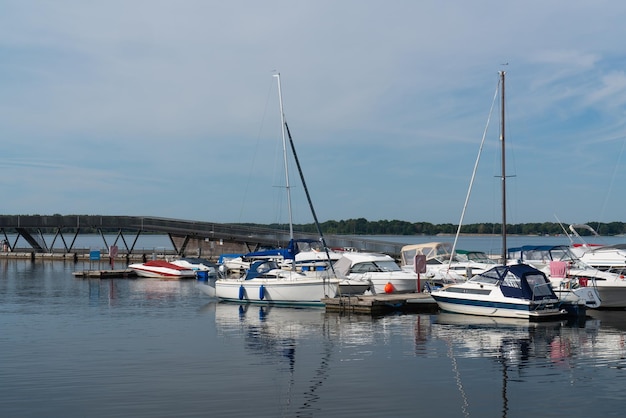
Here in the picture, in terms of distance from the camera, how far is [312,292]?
3594 centimetres

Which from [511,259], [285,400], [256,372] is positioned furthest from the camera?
[511,259]

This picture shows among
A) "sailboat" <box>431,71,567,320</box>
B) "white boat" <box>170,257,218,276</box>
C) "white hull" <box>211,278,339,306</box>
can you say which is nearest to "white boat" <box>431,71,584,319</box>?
"sailboat" <box>431,71,567,320</box>

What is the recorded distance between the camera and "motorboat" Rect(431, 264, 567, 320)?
99.1 feet

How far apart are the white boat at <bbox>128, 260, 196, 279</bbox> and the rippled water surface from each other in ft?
74.9

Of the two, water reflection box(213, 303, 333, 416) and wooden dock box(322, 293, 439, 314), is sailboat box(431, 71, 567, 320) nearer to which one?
wooden dock box(322, 293, 439, 314)

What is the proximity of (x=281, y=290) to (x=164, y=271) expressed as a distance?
24.7m

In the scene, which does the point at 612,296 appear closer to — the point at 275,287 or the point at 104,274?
Result: the point at 275,287

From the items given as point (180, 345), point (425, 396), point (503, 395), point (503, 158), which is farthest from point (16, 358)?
point (503, 158)

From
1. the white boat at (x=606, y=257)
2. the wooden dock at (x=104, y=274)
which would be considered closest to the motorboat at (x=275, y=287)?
the white boat at (x=606, y=257)

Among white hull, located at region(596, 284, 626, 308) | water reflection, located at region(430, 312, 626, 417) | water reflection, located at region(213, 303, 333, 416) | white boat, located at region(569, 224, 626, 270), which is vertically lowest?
water reflection, located at region(213, 303, 333, 416)

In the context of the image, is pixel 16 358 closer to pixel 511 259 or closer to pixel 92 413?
pixel 92 413

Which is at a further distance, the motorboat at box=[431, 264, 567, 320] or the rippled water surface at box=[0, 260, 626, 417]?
the motorboat at box=[431, 264, 567, 320]

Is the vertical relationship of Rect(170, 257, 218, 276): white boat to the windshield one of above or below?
below

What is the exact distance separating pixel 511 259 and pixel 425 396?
30657 millimetres
